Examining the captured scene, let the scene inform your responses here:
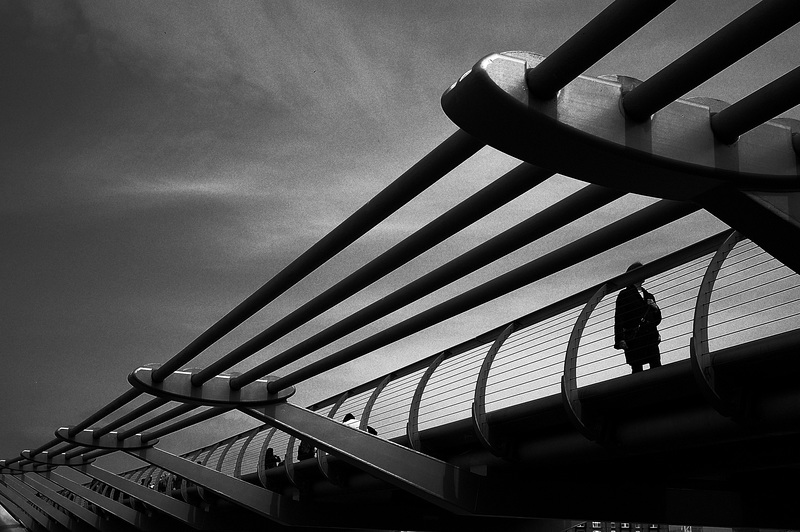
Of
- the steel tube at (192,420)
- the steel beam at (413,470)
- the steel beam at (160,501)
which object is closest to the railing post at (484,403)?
the steel beam at (413,470)

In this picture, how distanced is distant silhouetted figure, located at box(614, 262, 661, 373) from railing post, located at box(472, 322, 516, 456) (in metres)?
1.33

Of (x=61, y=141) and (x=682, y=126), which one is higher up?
(x=61, y=141)

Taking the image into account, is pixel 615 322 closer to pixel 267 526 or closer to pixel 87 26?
pixel 87 26

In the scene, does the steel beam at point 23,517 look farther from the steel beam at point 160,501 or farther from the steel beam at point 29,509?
the steel beam at point 160,501

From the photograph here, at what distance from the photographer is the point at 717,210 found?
4812mm

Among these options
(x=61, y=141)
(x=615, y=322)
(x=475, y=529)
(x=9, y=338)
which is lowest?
(x=475, y=529)

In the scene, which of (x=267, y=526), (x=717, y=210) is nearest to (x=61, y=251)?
(x=267, y=526)

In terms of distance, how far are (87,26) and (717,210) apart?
17.8 meters

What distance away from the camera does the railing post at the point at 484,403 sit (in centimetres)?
1065

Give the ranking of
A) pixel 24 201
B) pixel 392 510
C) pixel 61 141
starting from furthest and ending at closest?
pixel 24 201 < pixel 61 141 < pixel 392 510

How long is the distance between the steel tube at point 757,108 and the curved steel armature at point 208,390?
34.8 feet

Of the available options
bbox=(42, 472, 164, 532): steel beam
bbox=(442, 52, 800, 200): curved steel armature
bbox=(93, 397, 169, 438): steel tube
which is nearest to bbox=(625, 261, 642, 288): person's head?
bbox=(442, 52, 800, 200): curved steel armature

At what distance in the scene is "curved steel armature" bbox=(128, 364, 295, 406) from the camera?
46.4ft

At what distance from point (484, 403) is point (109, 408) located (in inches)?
378
